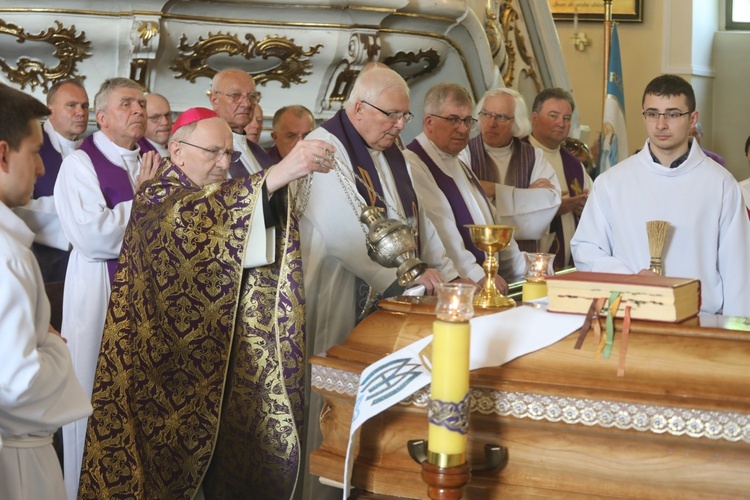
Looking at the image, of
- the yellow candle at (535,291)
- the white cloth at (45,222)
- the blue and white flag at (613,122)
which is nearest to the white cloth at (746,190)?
the blue and white flag at (613,122)

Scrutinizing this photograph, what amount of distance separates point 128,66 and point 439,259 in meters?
2.45

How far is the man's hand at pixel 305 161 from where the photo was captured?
11.0 feet

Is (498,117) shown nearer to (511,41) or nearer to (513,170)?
(513,170)

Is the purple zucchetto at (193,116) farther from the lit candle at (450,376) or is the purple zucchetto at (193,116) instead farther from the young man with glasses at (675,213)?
the lit candle at (450,376)

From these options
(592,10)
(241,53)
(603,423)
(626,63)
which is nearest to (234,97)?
(241,53)

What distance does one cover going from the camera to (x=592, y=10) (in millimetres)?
13031

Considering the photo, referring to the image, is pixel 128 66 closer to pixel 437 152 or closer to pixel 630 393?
pixel 437 152

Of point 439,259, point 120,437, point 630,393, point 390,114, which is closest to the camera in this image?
point 630,393

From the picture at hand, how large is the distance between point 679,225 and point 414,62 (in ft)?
10.4

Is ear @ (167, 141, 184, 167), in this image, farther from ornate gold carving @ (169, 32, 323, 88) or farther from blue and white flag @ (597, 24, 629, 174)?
blue and white flag @ (597, 24, 629, 174)

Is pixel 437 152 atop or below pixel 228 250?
atop

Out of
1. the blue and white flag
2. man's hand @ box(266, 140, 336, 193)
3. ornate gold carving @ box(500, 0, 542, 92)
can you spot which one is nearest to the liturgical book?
man's hand @ box(266, 140, 336, 193)

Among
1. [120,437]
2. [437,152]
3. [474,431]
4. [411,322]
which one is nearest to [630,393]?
[474,431]

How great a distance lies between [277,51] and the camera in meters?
6.17
